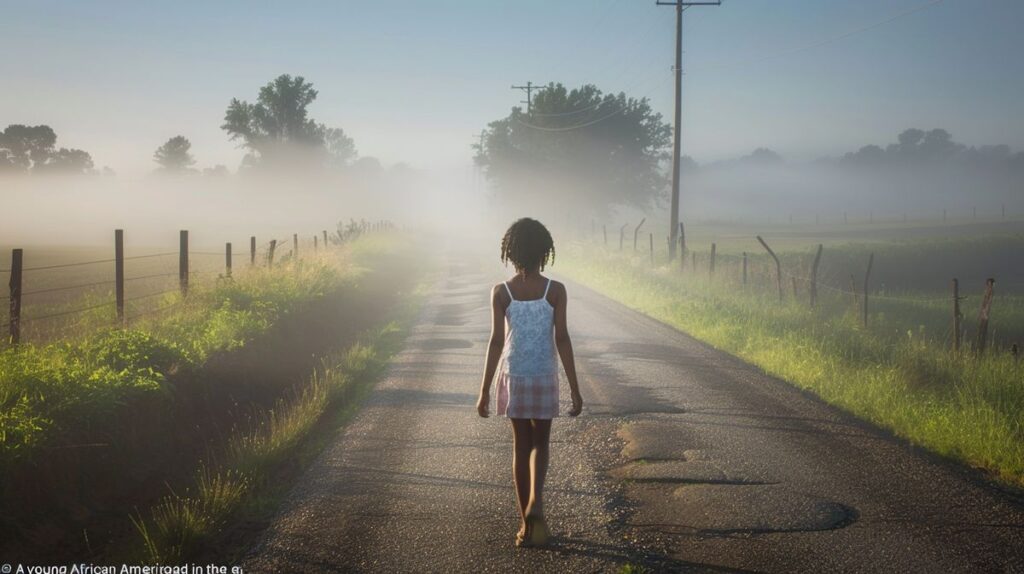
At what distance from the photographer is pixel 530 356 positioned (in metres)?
4.89

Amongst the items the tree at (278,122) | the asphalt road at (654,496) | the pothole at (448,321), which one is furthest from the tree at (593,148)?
the asphalt road at (654,496)

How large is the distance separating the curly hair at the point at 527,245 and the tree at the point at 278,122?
76.6 m

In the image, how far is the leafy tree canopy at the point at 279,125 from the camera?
247 feet

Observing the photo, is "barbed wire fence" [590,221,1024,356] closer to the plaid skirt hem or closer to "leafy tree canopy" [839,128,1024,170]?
the plaid skirt hem

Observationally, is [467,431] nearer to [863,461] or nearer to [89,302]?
[863,461]

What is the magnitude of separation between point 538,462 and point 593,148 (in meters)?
56.4

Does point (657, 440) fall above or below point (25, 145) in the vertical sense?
below

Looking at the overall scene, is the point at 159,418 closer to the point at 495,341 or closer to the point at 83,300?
the point at 495,341

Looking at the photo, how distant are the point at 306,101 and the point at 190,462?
74219 millimetres

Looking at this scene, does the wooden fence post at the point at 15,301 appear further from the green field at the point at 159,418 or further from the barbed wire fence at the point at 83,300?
the green field at the point at 159,418

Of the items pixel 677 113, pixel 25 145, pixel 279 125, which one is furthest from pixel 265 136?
pixel 677 113

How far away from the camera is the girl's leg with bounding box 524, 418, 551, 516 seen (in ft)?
15.8

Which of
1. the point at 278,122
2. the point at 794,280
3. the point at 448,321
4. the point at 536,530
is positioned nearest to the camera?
the point at 536,530

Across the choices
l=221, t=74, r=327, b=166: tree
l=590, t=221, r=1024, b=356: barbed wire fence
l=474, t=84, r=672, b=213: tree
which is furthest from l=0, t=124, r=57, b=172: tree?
l=590, t=221, r=1024, b=356: barbed wire fence
